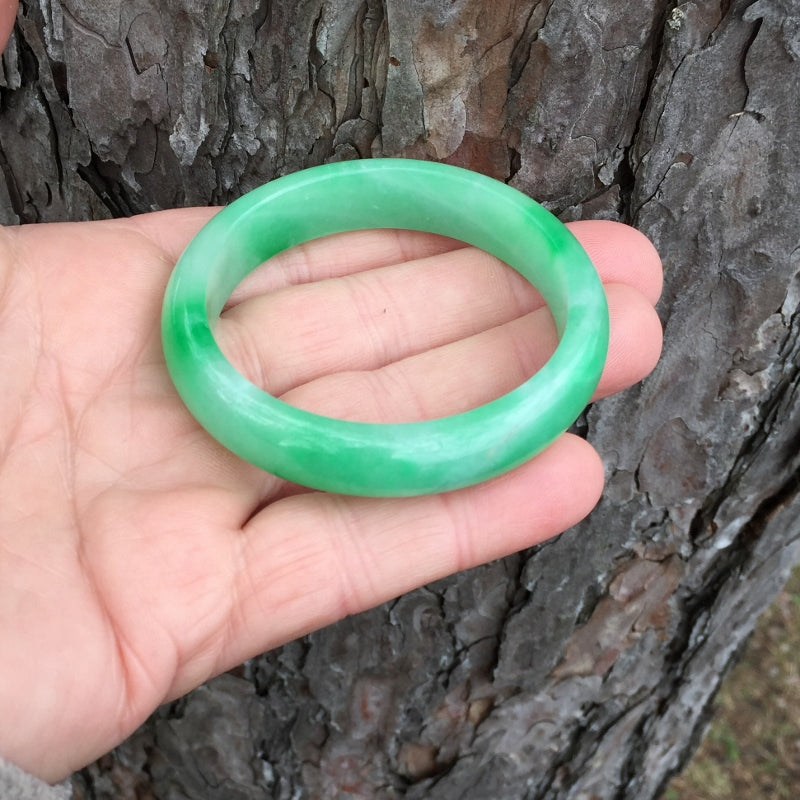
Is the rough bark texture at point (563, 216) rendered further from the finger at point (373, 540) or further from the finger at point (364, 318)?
the finger at point (373, 540)

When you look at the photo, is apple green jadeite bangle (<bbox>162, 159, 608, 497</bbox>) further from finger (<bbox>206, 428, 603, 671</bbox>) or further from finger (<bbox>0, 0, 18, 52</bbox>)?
finger (<bbox>0, 0, 18, 52</bbox>)

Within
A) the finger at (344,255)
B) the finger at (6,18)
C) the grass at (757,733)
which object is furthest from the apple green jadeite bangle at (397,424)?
the grass at (757,733)

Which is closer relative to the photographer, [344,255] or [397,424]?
[397,424]

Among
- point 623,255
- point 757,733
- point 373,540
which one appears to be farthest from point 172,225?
point 757,733

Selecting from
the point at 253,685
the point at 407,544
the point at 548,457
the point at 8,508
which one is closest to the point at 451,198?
the point at 548,457

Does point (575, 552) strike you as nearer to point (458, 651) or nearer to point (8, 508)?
point (458, 651)

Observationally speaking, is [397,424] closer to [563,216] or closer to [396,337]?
[396,337]
